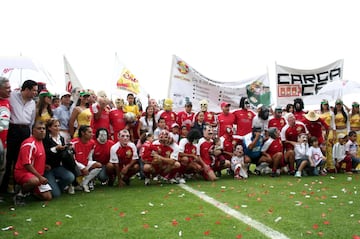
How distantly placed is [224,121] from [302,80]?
513 cm

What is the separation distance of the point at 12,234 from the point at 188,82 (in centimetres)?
874

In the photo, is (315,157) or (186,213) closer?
(186,213)

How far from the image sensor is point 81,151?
7.22 metres

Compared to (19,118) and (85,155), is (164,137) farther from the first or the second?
(19,118)

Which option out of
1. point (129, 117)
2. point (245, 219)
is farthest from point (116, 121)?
point (245, 219)

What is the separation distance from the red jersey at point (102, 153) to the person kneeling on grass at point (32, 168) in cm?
167

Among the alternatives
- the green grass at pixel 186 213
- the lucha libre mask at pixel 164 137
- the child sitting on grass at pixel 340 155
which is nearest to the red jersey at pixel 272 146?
the child sitting on grass at pixel 340 155

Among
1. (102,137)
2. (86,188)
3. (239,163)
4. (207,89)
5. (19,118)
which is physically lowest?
(86,188)

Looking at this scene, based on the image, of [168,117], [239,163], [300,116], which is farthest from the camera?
[300,116]

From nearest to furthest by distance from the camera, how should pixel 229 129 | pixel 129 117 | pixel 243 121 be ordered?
pixel 129 117 → pixel 229 129 → pixel 243 121

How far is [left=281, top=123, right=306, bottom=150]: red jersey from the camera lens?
31.6 ft

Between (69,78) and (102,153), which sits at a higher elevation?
(69,78)

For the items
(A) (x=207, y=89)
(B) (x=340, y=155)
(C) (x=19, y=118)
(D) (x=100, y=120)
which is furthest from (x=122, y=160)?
(B) (x=340, y=155)

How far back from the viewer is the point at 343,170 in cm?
1047
